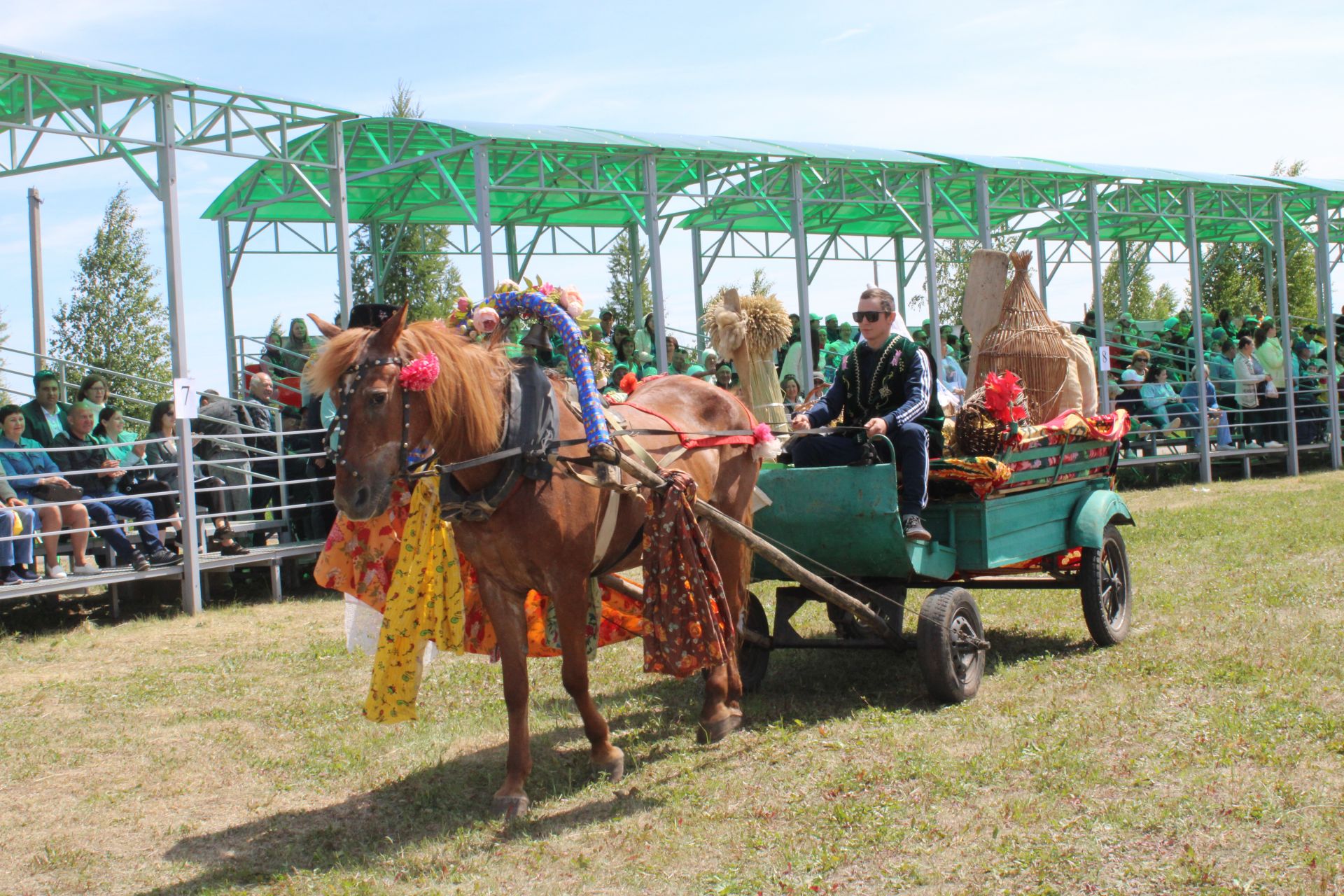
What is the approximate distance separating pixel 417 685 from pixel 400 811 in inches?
21.0

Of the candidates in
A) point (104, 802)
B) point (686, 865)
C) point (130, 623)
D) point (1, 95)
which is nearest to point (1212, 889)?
point (686, 865)

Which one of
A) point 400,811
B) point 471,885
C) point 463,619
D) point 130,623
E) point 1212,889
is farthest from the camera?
point 130,623

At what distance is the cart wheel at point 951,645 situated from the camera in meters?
5.99

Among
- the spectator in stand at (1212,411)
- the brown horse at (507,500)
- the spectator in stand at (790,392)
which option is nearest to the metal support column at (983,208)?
the spectator in stand at (1212,411)

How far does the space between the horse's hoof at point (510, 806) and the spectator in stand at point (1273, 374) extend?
18.3 meters

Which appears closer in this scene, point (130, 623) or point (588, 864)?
point (588, 864)

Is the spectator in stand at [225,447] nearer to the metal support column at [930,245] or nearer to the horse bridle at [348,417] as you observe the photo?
the horse bridle at [348,417]

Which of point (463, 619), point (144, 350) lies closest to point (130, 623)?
point (463, 619)

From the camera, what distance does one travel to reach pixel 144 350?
31.5 m

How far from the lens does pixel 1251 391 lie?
64.2ft

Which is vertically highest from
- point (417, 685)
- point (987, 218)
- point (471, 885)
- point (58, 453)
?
point (987, 218)

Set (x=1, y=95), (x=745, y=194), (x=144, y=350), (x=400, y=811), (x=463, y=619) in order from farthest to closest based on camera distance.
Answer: (x=144, y=350) → (x=745, y=194) → (x=1, y=95) → (x=463, y=619) → (x=400, y=811)

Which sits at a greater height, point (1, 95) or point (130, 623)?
point (1, 95)

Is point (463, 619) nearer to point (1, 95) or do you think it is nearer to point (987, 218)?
point (1, 95)
